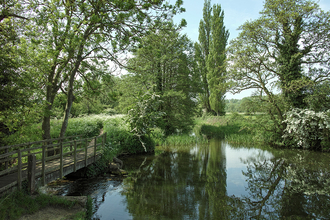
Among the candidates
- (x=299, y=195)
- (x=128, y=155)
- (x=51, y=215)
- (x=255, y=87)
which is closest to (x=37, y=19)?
(x=51, y=215)

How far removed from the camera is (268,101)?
1523 cm

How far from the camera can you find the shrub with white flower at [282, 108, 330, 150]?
12.7m

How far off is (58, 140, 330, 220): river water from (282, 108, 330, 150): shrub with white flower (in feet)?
4.17

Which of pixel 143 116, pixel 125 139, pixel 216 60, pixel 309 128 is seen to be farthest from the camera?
pixel 216 60

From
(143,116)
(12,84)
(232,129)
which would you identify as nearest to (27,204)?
(12,84)

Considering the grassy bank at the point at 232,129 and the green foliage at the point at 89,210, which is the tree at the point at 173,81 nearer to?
the grassy bank at the point at 232,129

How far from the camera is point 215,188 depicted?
7852 millimetres

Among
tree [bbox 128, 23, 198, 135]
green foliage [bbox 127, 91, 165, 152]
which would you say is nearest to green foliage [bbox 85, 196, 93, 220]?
green foliage [bbox 127, 91, 165, 152]

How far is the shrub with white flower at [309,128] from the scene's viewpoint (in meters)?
12.7

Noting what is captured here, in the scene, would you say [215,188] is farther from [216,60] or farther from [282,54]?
[216,60]

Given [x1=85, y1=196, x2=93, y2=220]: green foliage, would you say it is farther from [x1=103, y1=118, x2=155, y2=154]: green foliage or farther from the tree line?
[x1=103, y1=118, x2=155, y2=154]: green foliage

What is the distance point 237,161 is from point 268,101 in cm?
594

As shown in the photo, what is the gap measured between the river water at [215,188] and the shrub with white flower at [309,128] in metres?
1.27

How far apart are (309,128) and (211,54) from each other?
764 inches
